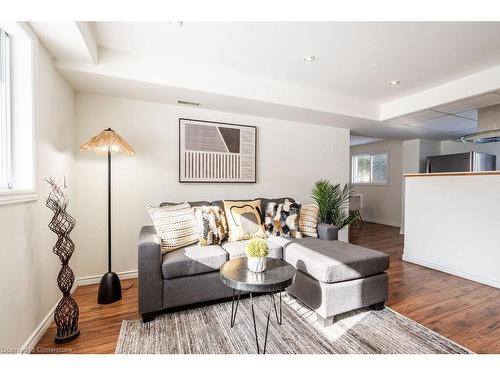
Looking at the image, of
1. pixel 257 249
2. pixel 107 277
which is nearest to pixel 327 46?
pixel 257 249

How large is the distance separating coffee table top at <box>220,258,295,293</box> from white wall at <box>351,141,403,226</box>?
5469 millimetres

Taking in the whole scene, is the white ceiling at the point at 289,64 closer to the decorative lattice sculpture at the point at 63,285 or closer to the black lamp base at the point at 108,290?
the decorative lattice sculpture at the point at 63,285

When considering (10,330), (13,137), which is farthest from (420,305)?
A: (13,137)

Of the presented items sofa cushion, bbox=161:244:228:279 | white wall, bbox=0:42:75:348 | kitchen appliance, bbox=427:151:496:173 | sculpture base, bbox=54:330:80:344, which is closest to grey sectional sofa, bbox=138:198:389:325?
sofa cushion, bbox=161:244:228:279

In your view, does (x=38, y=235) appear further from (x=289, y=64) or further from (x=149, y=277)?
(x=289, y=64)

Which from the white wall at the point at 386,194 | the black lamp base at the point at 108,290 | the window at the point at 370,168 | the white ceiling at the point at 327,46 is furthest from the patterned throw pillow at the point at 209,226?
the window at the point at 370,168

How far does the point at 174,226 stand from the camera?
233cm

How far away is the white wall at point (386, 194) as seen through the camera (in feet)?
19.7

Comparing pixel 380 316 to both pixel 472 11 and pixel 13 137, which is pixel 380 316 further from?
pixel 13 137

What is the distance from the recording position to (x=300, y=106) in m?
3.15

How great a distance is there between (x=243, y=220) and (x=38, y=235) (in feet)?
5.83

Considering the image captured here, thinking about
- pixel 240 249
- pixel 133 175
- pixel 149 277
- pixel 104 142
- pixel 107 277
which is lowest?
pixel 107 277

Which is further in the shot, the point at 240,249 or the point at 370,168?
the point at 370,168

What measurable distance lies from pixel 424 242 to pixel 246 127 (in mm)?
3048
